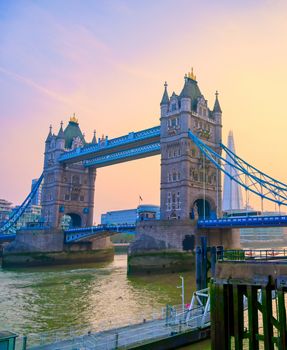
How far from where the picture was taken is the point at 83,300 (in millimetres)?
29000

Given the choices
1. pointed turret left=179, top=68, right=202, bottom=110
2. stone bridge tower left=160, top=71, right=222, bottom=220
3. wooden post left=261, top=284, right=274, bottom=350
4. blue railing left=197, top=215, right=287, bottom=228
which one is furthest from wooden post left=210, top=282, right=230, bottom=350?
pointed turret left=179, top=68, right=202, bottom=110

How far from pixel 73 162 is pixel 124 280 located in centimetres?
4355

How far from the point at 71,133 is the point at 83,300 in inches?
2391

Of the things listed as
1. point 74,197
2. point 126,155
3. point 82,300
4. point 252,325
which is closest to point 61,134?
point 74,197

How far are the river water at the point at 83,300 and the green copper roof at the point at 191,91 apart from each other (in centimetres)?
3065

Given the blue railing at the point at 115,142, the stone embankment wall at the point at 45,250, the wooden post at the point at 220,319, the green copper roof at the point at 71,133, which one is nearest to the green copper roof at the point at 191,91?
the blue railing at the point at 115,142

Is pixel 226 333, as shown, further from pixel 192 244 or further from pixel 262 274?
pixel 192 244

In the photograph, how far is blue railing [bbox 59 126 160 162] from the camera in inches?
2544

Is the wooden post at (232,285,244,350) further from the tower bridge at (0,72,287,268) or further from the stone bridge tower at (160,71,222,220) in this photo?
the stone bridge tower at (160,71,222,220)

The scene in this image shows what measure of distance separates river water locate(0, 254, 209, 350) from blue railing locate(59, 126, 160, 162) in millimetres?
28234

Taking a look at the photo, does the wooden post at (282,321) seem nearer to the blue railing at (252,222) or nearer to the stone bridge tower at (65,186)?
the blue railing at (252,222)

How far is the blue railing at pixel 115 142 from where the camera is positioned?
64.6 m

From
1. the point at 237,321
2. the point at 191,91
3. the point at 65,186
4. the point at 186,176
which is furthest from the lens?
the point at 65,186

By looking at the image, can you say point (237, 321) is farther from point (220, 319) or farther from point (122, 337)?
point (122, 337)
